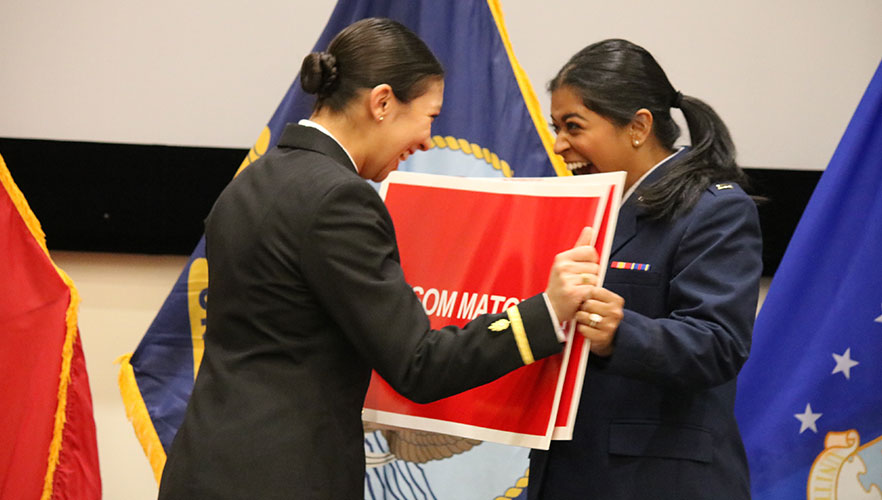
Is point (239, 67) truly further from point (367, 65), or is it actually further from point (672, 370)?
point (672, 370)

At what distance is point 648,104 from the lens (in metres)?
1.57

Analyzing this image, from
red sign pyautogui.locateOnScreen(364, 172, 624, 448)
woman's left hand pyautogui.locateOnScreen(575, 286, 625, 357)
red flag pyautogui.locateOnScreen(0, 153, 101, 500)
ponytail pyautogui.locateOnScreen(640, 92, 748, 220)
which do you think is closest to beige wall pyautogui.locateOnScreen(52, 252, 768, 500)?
red flag pyautogui.locateOnScreen(0, 153, 101, 500)

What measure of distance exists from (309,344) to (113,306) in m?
1.75

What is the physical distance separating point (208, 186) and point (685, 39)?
150 centimetres

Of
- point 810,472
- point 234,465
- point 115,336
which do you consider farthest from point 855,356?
point 115,336

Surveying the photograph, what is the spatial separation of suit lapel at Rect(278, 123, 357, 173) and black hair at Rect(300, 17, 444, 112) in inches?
2.3

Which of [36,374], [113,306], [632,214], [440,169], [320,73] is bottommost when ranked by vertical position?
[113,306]

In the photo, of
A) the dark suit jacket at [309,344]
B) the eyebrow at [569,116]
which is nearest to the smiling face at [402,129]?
the dark suit jacket at [309,344]

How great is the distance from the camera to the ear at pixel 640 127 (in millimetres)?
1552

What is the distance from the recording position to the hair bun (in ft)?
4.30

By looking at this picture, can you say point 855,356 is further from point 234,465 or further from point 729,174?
point 234,465

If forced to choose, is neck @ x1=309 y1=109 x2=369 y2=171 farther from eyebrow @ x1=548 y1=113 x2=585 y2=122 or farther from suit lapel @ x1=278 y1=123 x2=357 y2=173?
eyebrow @ x1=548 y1=113 x2=585 y2=122

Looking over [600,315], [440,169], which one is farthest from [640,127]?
[440,169]

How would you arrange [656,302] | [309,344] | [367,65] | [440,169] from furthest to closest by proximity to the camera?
→ [440,169], [656,302], [367,65], [309,344]
